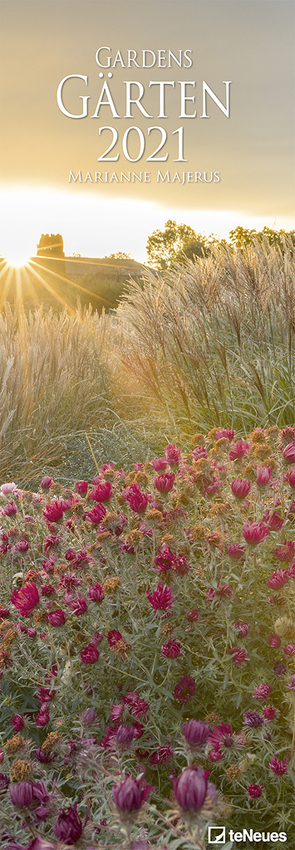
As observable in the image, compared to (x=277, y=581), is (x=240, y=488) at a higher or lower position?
higher

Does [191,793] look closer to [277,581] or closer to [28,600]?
[277,581]

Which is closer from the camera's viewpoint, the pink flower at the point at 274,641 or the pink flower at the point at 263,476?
the pink flower at the point at 274,641

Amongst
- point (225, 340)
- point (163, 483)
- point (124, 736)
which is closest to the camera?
point (124, 736)

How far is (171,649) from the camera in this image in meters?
1.35

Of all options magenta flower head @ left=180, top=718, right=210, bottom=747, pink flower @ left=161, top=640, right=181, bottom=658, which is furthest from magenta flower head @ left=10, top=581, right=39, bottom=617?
magenta flower head @ left=180, top=718, right=210, bottom=747

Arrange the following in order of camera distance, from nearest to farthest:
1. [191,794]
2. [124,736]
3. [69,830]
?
1. [191,794]
2. [69,830]
3. [124,736]

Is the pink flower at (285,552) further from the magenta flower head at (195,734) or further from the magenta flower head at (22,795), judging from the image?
the magenta flower head at (22,795)

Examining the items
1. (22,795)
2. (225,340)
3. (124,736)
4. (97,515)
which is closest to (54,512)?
(97,515)

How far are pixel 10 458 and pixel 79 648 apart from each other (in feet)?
9.64

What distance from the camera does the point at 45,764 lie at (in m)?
1.37

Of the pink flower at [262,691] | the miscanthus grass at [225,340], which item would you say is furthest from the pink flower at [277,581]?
the miscanthus grass at [225,340]

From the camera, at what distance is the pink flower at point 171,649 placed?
53.3 inches

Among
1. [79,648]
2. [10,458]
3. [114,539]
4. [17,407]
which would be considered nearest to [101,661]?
[79,648]

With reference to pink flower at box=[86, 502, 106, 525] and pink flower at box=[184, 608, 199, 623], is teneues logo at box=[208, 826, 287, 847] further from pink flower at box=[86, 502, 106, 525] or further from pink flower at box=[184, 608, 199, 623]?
pink flower at box=[86, 502, 106, 525]
